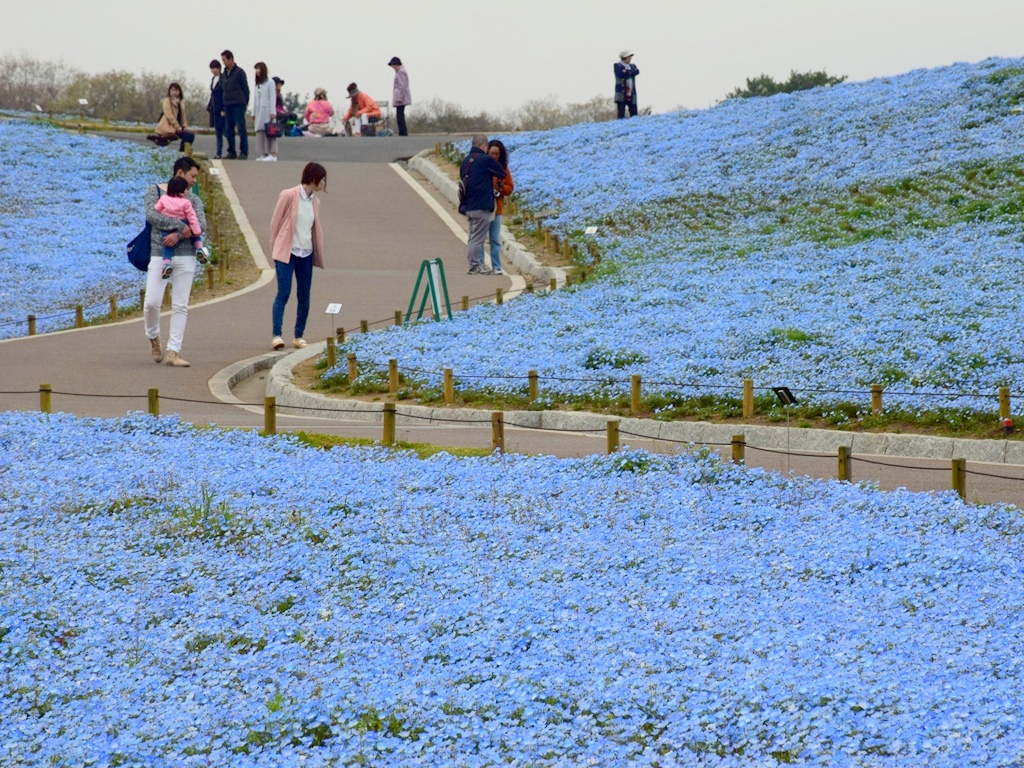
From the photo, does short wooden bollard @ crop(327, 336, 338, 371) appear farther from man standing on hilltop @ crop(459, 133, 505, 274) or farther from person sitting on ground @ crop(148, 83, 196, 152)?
person sitting on ground @ crop(148, 83, 196, 152)

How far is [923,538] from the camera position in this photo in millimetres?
8398

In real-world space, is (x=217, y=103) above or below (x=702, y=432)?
above

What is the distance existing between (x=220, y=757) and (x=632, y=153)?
3263 cm

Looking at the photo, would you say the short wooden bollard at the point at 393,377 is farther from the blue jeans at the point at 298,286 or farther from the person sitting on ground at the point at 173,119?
the person sitting on ground at the point at 173,119

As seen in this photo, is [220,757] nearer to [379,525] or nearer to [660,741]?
[660,741]

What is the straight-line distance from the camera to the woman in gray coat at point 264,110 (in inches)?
1332

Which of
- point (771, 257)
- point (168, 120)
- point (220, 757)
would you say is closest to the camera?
point (220, 757)

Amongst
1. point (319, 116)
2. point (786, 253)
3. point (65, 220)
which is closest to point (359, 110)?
point (319, 116)

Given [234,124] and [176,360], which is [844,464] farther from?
[234,124]

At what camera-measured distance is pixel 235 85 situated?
32.9 metres

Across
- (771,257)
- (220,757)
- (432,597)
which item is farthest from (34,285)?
(220,757)

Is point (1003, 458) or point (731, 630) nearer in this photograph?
point (731, 630)

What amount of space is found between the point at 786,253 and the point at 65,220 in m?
16.5

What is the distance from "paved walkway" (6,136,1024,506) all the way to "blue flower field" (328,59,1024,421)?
1.58 meters
